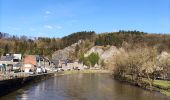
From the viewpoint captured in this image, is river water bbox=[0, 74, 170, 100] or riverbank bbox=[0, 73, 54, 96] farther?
river water bbox=[0, 74, 170, 100]

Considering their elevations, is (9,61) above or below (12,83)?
above

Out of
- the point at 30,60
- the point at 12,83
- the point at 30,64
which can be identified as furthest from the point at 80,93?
the point at 30,60

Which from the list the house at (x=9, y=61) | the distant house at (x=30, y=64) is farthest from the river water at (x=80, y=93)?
the distant house at (x=30, y=64)

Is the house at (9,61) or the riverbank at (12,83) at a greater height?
the house at (9,61)

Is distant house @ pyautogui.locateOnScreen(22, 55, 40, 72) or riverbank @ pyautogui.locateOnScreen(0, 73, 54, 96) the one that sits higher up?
distant house @ pyautogui.locateOnScreen(22, 55, 40, 72)

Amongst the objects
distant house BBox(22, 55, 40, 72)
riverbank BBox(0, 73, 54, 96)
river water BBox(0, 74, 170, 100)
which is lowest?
river water BBox(0, 74, 170, 100)

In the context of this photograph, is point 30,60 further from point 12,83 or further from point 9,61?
point 12,83

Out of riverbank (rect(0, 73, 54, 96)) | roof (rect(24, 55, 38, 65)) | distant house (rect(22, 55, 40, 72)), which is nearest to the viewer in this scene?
riverbank (rect(0, 73, 54, 96))

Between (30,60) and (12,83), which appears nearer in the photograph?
(12,83)

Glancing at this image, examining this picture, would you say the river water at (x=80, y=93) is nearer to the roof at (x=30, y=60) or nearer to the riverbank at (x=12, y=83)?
the riverbank at (x=12, y=83)

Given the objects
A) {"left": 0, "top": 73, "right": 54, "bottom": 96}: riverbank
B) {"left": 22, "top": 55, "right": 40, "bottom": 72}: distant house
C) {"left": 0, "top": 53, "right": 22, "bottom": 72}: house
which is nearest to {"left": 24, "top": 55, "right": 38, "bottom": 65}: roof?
{"left": 22, "top": 55, "right": 40, "bottom": 72}: distant house

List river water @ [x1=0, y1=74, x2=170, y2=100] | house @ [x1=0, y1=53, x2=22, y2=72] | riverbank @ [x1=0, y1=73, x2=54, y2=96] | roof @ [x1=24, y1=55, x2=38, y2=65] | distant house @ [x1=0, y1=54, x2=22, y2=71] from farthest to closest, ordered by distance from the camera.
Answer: roof @ [x1=24, y1=55, x2=38, y2=65] < house @ [x1=0, y1=53, x2=22, y2=72] < distant house @ [x1=0, y1=54, x2=22, y2=71] < river water @ [x1=0, y1=74, x2=170, y2=100] < riverbank @ [x1=0, y1=73, x2=54, y2=96]

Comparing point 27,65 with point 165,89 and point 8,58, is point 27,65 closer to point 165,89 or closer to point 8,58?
point 8,58

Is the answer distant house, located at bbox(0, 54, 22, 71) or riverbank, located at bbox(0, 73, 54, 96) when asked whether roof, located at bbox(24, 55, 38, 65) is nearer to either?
distant house, located at bbox(0, 54, 22, 71)
